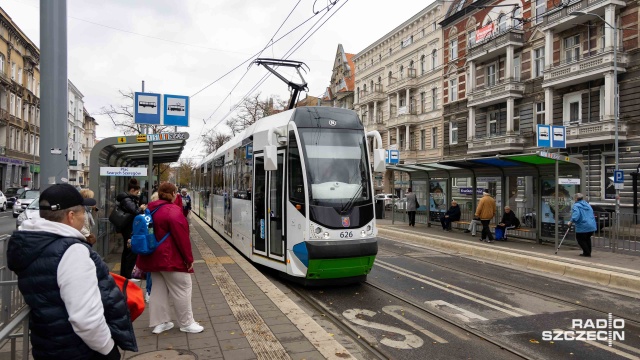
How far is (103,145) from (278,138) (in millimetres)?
3781

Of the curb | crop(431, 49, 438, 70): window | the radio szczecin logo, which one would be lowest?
the radio szczecin logo

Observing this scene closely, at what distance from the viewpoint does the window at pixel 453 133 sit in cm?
3916

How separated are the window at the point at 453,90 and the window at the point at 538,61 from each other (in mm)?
8403

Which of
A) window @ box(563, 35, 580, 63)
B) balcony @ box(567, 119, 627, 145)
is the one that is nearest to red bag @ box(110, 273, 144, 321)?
balcony @ box(567, 119, 627, 145)

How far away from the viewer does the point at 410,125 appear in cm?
4562

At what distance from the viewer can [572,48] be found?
2833 cm

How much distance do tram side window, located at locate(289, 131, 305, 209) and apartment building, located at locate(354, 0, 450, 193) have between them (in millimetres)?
29791

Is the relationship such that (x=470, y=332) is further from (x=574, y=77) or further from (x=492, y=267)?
(x=574, y=77)

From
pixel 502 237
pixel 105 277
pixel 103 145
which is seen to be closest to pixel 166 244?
pixel 105 277

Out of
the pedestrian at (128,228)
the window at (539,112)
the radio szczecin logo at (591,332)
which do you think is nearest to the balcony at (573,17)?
the window at (539,112)

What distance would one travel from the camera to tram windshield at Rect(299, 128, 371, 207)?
304 inches

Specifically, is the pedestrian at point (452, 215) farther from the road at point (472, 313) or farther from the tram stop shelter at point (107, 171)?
the tram stop shelter at point (107, 171)

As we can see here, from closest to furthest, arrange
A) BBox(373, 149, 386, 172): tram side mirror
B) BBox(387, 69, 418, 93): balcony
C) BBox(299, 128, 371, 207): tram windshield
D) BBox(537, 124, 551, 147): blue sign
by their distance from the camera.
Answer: BBox(299, 128, 371, 207): tram windshield, BBox(373, 149, 386, 172): tram side mirror, BBox(537, 124, 551, 147): blue sign, BBox(387, 69, 418, 93): balcony

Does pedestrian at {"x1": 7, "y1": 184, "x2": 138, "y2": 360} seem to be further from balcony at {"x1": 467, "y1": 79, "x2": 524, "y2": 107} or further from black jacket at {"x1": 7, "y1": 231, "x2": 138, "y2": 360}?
balcony at {"x1": 467, "y1": 79, "x2": 524, "y2": 107}
